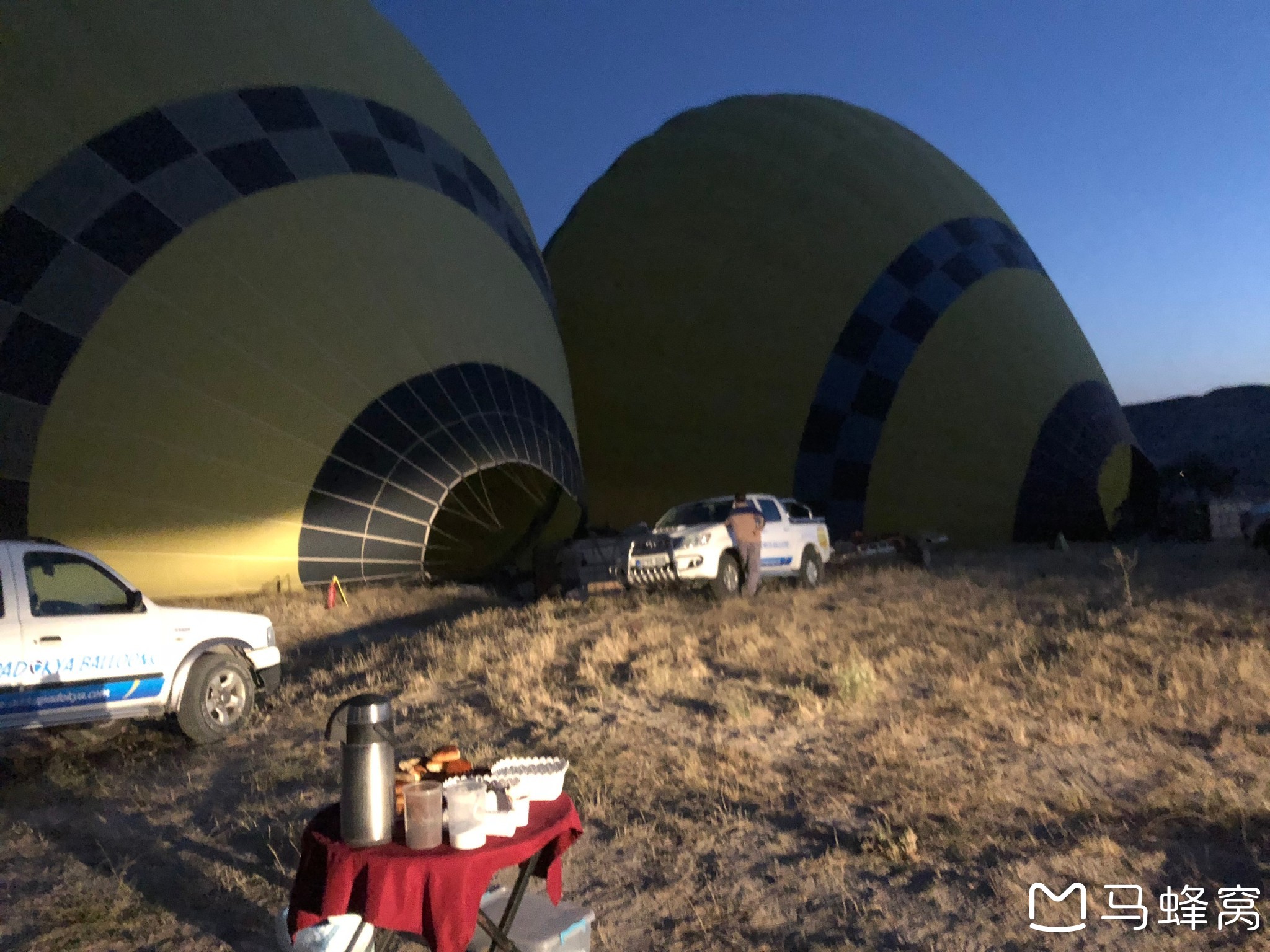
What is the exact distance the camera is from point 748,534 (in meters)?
11.7

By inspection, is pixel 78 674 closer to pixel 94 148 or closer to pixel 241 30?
pixel 94 148

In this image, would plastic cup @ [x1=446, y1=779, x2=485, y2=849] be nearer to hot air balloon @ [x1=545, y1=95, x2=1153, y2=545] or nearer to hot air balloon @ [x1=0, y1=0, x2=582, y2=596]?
hot air balloon @ [x1=0, y1=0, x2=582, y2=596]

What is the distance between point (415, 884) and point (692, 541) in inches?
339

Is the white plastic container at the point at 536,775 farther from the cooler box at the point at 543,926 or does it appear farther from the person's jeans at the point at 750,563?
the person's jeans at the point at 750,563

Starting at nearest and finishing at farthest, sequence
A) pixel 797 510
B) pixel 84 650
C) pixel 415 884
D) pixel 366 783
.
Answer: pixel 415 884 → pixel 366 783 → pixel 84 650 → pixel 797 510

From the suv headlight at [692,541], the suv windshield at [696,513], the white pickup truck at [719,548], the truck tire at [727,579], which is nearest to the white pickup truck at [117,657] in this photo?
the white pickup truck at [719,548]

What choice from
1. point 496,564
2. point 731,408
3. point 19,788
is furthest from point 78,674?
point 731,408

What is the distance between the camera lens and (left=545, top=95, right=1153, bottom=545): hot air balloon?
16.8 m

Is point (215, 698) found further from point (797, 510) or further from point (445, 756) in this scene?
point (797, 510)

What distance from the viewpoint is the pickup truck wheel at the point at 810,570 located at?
1325 cm

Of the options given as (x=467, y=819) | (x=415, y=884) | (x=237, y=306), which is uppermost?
(x=237, y=306)

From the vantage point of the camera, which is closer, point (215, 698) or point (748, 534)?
point (215, 698)

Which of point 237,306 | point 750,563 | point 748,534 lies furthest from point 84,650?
point 750,563

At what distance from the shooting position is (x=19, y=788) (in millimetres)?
6086
